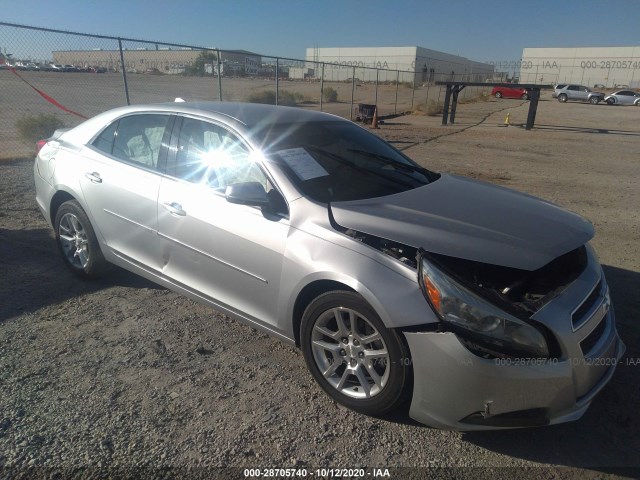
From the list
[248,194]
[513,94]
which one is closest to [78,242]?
[248,194]

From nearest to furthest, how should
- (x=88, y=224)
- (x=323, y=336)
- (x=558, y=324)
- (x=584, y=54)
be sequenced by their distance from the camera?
(x=558, y=324), (x=323, y=336), (x=88, y=224), (x=584, y=54)

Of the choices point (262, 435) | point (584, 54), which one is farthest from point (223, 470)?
point (584, 54)

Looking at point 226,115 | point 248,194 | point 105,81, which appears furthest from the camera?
point 105,81

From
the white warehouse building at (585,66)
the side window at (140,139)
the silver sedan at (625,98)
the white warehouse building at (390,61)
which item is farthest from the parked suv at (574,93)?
the side window at (140,139)

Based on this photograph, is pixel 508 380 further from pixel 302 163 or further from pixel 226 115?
pixel 226 115

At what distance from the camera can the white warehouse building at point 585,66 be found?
244 ft

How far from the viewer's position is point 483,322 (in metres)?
2.19

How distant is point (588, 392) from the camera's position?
236cm

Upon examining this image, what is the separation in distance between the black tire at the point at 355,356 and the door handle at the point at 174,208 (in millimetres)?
1191

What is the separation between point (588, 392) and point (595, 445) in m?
0.35

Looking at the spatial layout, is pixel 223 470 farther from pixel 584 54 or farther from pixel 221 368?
pixel 584 54

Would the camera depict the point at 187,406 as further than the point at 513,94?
No

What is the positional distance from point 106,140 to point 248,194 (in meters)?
1.93

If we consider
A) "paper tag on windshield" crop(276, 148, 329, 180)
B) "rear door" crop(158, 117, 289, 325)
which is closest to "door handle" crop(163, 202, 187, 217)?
"rear door" crop(158, 117, 289, 325)
